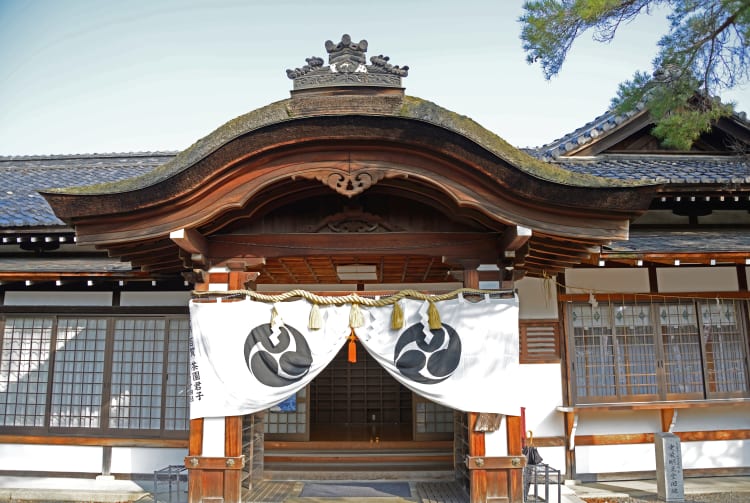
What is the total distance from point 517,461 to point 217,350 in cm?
360

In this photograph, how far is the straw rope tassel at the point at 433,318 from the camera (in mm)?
6332

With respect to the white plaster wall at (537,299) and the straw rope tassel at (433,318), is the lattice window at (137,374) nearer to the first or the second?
the straw rope tassel at (433,318)

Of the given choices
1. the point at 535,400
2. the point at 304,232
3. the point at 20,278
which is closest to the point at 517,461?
the point at 535,400

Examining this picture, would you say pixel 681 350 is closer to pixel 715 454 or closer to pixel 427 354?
pixel 715 454

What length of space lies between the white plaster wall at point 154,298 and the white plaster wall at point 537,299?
5.19 m

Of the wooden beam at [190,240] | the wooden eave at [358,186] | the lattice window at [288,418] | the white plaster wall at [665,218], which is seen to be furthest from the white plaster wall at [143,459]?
the white plaster wall at [665,218]

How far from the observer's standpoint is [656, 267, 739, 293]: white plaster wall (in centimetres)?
877

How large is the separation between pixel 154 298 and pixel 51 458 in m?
2.85

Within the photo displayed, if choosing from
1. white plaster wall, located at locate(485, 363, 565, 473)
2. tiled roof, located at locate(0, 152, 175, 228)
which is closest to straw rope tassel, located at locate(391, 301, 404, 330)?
white plaster wall, located at locate(485, 363, 565, 473)

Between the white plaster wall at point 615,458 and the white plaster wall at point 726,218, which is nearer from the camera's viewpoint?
the white plaster wall at point 615,458

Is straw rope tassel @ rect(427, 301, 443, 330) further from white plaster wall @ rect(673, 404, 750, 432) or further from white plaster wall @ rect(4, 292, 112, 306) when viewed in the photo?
white plaster wall @ rect(4, 292, 112, 306)

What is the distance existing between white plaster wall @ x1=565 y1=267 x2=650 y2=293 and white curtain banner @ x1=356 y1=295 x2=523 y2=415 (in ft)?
8.65

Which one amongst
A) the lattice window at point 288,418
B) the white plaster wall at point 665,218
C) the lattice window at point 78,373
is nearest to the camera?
the lattice window at point 78,373

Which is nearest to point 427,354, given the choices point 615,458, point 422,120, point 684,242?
point 422,120
